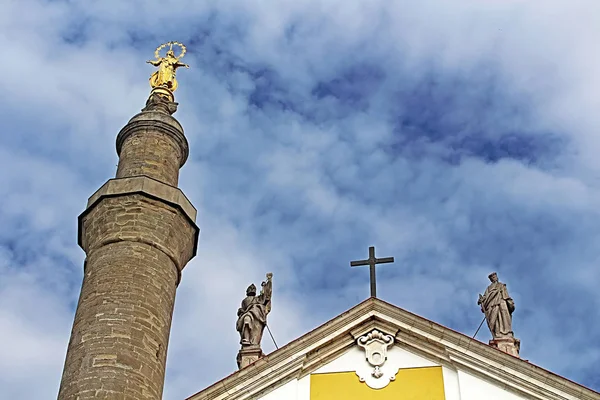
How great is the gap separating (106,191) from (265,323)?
4.06 metres

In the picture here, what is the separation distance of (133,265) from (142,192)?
66.1 inches

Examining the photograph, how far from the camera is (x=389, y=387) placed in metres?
16.8

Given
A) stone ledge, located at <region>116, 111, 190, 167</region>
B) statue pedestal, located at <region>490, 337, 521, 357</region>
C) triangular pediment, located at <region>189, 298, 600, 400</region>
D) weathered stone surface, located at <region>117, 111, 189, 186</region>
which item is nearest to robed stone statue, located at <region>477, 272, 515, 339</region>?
statue pedestal, located at <region>490, 337, 521, 357</region>

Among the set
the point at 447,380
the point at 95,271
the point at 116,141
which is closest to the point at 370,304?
the point at 447,380

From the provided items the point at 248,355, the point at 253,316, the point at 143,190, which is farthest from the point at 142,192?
the point at 248,355

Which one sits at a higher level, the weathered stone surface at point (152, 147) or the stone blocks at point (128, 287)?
the weathered stone surface at point (152, 147)

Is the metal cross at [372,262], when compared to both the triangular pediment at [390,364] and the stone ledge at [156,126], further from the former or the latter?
the stone ledge at [156,126]

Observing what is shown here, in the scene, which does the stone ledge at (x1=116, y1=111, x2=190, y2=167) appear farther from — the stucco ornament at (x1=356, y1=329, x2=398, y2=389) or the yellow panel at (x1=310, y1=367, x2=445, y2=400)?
the yellow panel at (x1=310, y1=367, x2=445, y2=400)

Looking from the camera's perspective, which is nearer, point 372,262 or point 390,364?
point 390,364

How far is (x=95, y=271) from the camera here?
1834 centimetres

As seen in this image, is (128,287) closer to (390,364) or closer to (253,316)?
(253,316)

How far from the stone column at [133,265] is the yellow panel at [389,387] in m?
2.78

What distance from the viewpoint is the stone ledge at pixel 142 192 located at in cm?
1936

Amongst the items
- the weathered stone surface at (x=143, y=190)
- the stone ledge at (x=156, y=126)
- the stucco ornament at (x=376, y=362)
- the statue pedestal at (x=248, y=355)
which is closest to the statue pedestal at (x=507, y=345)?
the stucco ornament at (x=376, y=362)
